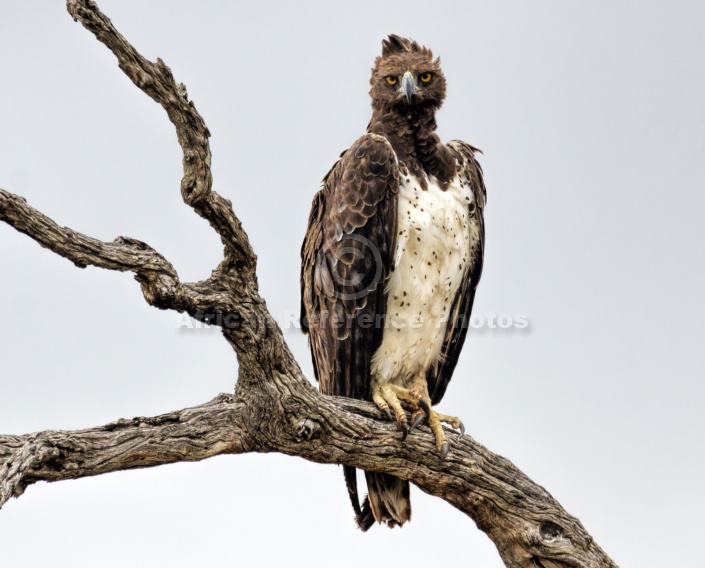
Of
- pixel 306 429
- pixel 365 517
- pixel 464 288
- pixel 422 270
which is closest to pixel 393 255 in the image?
pixel 422 270

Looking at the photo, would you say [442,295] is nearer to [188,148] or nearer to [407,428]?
[407,428]

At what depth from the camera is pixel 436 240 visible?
6.46 meters

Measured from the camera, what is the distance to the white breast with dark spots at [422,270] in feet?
21.0

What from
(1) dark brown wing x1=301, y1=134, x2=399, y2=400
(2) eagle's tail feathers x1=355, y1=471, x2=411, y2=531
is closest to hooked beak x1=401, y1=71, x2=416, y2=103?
(1) dark brown wing x1=301, y1=134, x2=399, y2=400

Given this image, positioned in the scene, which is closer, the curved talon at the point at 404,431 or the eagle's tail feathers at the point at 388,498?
the curved talon at the point at 404,431

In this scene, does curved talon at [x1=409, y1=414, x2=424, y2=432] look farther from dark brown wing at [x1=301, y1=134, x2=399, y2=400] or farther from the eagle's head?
the eagle's head

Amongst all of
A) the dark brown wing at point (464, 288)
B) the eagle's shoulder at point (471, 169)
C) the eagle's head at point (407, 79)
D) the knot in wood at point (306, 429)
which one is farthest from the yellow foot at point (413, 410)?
the eagle's head at point (407, 79)

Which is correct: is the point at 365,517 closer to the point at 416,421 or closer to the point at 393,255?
the point at 416,421

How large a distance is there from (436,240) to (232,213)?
2049 millimetres

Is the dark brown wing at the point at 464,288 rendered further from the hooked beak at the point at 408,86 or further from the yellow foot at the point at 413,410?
the hooked beak at the point at 408,86

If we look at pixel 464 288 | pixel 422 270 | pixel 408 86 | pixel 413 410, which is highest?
pixel 408 86

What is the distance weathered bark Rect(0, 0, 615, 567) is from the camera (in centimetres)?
455

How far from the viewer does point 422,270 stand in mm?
6492

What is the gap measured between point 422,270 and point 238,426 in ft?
5.82
